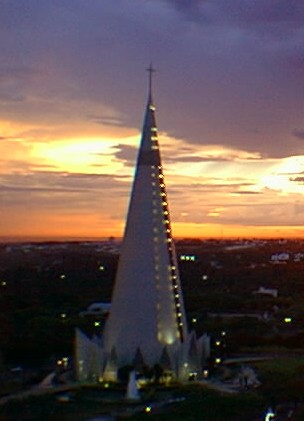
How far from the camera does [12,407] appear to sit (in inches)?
645

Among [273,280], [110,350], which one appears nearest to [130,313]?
[110,350]

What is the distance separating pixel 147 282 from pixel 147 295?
33cm

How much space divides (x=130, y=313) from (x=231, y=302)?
20.6 m

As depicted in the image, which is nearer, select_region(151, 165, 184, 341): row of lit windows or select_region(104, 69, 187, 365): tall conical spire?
select_region(104, 69, 187, 365): tall conical spire

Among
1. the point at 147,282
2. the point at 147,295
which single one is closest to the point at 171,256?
the point at 147,282

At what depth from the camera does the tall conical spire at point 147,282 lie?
2069cm

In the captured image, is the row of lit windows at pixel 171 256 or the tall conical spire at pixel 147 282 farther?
the row of lit windows at pixel 171 256

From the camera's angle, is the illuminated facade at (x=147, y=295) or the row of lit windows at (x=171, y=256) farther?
the row of lit windows at (x=171, y=256)

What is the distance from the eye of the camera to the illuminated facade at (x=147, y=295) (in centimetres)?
2056

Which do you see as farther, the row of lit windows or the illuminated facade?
the row of lit windows

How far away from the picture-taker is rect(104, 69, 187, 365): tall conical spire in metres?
Result: 20.7

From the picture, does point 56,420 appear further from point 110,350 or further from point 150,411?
point 110,350

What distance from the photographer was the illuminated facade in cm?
2056

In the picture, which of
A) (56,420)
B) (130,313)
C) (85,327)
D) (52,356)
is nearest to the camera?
(56,420)
